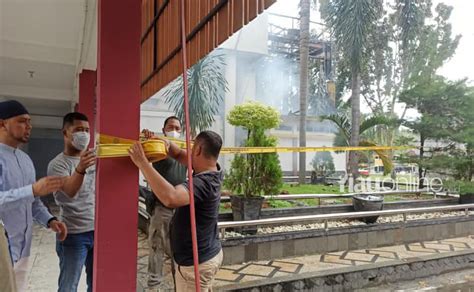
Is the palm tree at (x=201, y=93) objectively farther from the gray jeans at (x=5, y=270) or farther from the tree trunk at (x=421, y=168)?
the gray jeans at (x=5, y=270)

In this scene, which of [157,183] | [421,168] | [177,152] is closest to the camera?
[157,183]

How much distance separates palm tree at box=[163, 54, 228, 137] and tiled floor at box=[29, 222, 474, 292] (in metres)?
5.33

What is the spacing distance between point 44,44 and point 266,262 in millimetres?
3902

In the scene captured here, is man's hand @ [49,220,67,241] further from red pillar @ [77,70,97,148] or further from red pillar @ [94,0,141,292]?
red pillar @ [77,70,97,148]

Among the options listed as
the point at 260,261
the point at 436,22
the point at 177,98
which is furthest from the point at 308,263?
the point at 436,22

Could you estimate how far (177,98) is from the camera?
444 inches

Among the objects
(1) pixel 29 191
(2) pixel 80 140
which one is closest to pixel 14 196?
(1) pixel 29 191

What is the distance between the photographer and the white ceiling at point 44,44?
3.31m

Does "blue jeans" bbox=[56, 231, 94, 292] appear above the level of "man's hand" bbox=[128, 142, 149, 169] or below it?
below

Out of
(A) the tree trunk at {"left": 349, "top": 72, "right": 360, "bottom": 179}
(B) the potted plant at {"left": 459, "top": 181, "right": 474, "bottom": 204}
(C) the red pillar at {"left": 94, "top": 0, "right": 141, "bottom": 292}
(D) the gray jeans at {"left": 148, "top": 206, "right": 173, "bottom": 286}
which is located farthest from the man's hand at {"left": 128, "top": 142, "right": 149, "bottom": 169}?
(A) the tree trunk at {"left": 349, "top": 72, "right": 360, "bottom": 179}

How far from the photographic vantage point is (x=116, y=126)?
4.96ft

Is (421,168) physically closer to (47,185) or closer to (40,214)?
(40,214)

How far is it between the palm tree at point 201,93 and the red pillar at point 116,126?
8406 millimetres

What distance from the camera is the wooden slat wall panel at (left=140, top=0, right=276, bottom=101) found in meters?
1.52
